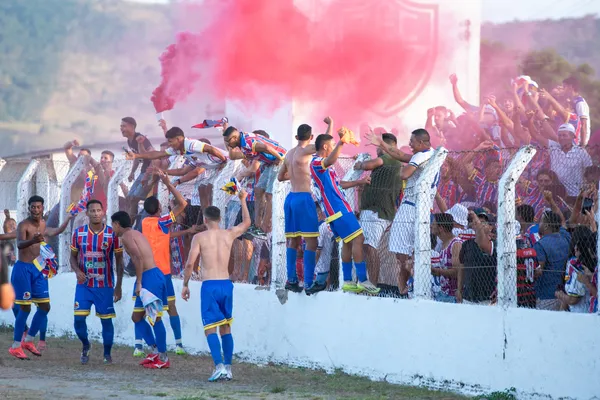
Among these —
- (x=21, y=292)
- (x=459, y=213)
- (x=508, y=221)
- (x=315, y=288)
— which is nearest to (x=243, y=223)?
(x=315, y=288)

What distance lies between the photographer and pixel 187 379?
38.1 ft

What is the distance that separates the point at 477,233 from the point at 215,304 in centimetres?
307

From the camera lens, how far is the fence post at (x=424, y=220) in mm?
10812

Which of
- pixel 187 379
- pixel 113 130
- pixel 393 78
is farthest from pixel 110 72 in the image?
pixel 187 379

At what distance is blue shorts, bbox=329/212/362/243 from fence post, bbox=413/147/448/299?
85 cm

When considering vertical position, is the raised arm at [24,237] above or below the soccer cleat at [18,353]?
above

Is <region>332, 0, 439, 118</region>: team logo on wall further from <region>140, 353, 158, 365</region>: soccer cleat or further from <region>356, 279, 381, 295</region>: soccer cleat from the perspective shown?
<region>140, 353, 158, 365</region>: soccer cleat

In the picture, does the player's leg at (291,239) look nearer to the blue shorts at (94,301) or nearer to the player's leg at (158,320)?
the player's leg at (158,320)

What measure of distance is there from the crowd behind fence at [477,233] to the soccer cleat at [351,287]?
11.4 inches

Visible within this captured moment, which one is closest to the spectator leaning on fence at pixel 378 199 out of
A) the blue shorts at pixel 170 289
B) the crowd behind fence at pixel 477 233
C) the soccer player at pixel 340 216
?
the crowd behind fence at pixel 477 233

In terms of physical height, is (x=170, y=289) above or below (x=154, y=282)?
below

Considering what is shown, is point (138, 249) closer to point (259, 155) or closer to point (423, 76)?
point (259, 155)

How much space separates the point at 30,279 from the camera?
1395cm

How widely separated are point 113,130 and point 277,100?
89.7ft
